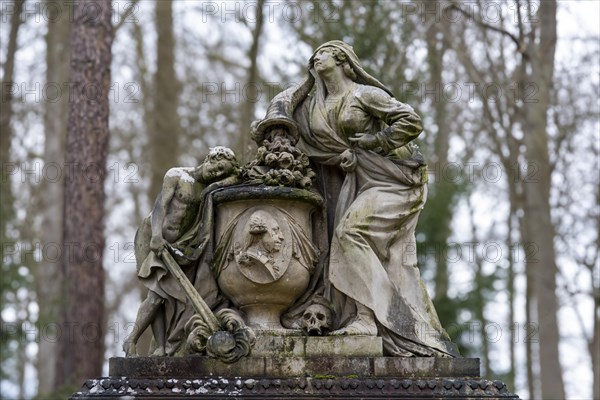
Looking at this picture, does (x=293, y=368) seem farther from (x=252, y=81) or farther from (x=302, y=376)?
(x=252, y=81)

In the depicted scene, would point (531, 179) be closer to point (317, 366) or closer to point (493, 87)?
point (493, 87)

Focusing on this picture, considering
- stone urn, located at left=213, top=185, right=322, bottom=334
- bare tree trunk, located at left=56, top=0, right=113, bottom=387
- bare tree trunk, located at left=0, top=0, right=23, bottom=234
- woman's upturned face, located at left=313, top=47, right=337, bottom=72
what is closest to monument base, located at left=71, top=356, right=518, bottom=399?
stone urn, located at left=213, top=185, right=322, bottom=334

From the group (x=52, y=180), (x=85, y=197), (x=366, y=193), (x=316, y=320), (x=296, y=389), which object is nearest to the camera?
(x=296, y=389)

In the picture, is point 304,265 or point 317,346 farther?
point 304,265

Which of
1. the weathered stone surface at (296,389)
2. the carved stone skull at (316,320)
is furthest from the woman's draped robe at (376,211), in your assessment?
the weathered stone surface at (296,389)

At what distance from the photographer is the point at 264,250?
9031 millimetres

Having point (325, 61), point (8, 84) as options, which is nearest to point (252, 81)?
point (8, 84)

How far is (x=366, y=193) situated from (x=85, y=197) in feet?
28.8

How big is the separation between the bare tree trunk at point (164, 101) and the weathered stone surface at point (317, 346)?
14029mm

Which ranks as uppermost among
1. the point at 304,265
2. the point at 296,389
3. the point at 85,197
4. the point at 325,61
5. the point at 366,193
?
the point at 325,61

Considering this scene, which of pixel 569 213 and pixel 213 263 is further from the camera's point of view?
pixel 569 213

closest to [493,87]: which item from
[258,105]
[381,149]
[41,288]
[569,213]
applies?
[569,213]

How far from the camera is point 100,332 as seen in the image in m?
17.2

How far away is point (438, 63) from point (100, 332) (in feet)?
27.1
